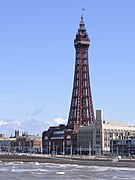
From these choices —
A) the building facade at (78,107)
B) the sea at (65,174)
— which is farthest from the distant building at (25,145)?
the sea at (65,174)

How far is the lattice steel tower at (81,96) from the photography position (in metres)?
134

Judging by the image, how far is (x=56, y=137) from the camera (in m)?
140

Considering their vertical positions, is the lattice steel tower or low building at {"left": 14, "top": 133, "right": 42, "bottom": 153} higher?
the lattice steel tower

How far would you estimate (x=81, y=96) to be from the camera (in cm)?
13375

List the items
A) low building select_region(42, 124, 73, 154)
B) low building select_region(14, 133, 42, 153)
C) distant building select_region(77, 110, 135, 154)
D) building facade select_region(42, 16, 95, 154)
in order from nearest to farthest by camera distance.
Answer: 1. distant building select_region(77, 110, 135, 154)
2. building facade select_region(42, 16, 95, 154)
3. low building select_region(42, 124, 73, 154)
4. low building select_region(14, 133, 42, 153)

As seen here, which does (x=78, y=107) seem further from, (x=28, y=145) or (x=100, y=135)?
(x=28, y=145)

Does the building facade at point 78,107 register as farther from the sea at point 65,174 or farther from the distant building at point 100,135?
the sea at point 65,174

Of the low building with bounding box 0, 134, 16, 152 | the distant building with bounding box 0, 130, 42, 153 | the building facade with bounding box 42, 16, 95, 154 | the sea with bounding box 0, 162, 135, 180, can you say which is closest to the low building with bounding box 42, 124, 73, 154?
the building facade with bounding box 42, 16, 95, 154

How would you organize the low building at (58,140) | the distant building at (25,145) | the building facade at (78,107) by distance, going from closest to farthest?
the building facade at (78,107), the low building at (58,140), the distant building at (25,145)

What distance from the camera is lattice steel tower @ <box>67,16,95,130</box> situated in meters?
134

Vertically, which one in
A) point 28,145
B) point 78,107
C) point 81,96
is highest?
point 81,96

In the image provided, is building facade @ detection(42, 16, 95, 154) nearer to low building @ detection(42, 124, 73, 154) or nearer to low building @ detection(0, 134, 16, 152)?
low building @ detection(42, 124, 73, 154)

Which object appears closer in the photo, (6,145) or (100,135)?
(100,135)

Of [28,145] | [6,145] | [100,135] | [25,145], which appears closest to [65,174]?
[100,135]
